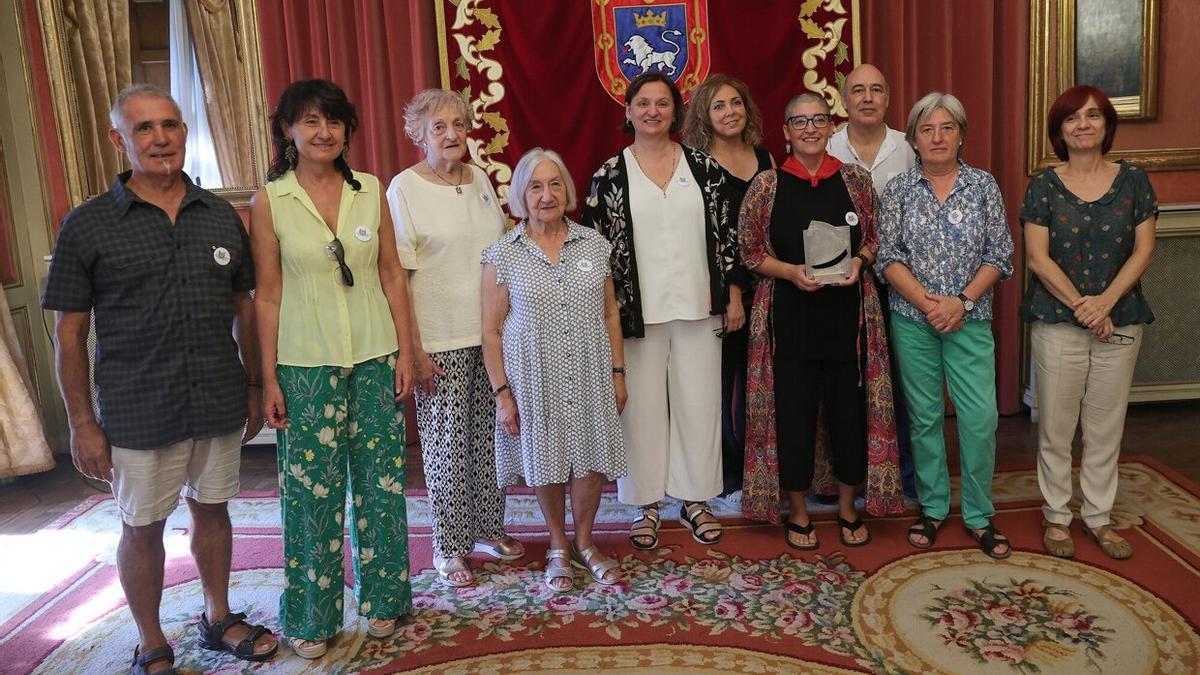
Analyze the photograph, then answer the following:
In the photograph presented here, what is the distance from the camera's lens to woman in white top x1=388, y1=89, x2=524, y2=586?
2.75m

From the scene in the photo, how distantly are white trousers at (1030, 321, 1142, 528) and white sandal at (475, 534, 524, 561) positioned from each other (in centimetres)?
179

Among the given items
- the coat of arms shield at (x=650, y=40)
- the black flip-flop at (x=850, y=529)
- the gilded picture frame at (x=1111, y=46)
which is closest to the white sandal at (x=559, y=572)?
the black flip-flop at (x=850, y=529)

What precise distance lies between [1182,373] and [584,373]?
3402 millimetres

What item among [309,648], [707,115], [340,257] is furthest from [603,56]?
[309,648]

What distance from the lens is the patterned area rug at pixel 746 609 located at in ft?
7.73

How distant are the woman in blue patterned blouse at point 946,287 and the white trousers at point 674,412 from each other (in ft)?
2.10

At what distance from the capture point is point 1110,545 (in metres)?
2.85

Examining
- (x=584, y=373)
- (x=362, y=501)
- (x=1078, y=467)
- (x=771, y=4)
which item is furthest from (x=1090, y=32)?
(x=362, y=501)

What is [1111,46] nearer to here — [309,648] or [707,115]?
[707,115]

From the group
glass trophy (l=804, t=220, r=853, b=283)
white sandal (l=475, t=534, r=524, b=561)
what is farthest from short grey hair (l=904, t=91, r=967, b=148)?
white sandal (l=475, t=534, r=524, b=561)

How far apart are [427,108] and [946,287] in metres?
1.73

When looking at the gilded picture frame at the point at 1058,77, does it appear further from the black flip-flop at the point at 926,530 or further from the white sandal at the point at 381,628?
the white sandal at the point at 381,628

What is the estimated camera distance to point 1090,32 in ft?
14.0

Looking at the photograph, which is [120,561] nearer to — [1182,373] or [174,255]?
[174,255]
